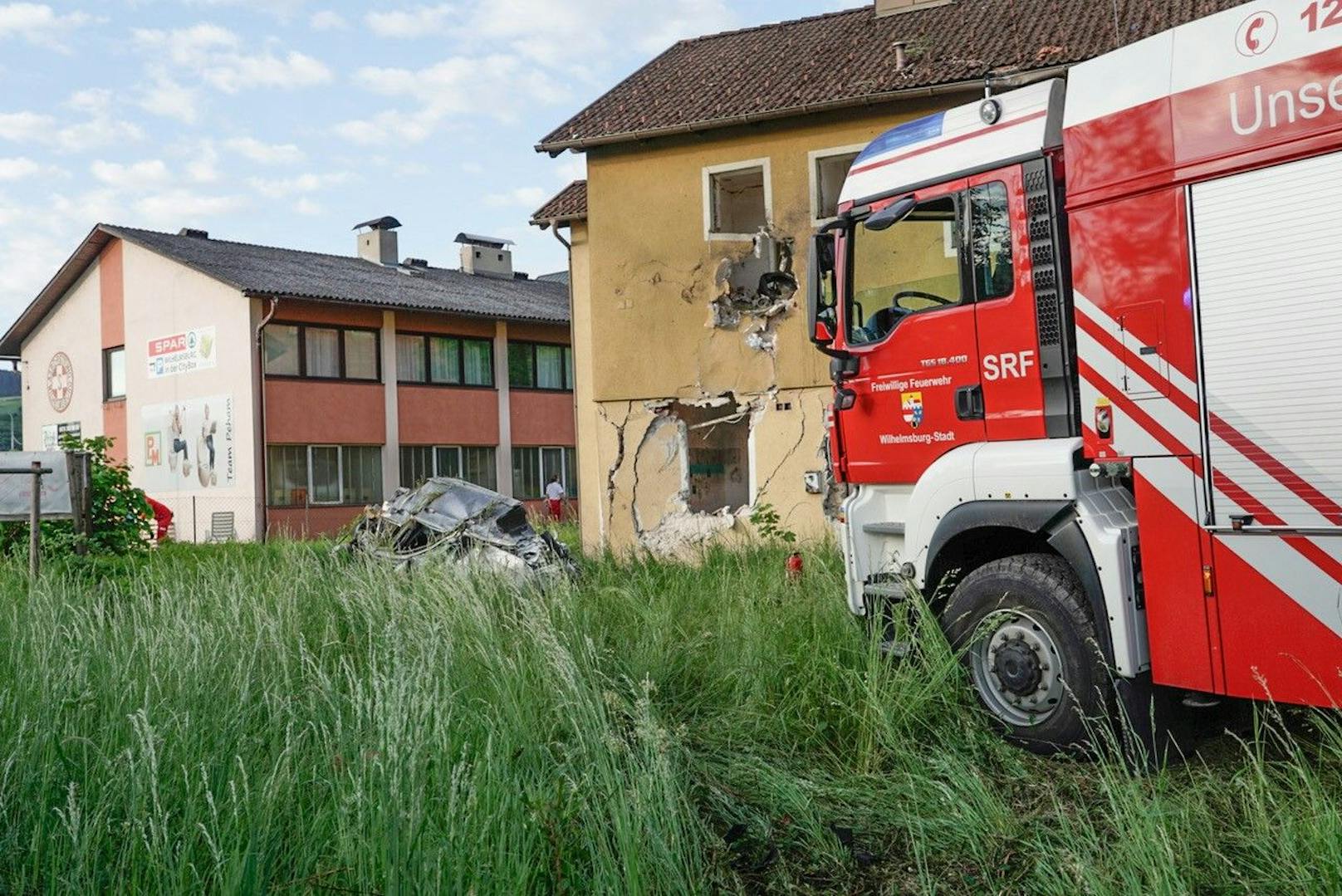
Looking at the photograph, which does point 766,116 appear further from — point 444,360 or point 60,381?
point 60,381

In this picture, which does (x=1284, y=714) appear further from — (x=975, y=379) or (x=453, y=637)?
(x=453, y=637)

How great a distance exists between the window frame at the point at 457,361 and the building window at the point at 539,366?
530mm

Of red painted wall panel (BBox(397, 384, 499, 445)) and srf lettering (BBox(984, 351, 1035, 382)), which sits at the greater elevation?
red painted wall panel (BBox(397, 384, 499, 445))

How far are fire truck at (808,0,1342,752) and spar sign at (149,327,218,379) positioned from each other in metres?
23.9

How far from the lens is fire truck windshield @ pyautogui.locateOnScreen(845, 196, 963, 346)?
6.46 meters

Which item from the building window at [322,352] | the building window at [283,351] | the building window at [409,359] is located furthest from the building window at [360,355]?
the building window at [283,351]

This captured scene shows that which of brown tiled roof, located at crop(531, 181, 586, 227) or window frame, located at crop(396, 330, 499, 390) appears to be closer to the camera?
brown tiled roof, located at crop(531, 181, 586, 227)

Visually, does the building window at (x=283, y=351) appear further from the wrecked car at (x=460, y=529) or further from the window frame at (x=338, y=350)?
the wrecked car at (x=460, y=529)

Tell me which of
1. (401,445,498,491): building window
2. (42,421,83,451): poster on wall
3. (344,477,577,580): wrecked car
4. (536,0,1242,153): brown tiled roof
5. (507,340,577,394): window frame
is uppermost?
(536,0,1242,153): brown tiled roof

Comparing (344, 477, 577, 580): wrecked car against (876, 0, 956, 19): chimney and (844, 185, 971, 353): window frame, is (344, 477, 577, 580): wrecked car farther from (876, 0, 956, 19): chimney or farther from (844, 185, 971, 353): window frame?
(876, 0, 956, 19): chimney

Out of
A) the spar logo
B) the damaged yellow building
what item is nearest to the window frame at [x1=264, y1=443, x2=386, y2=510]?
the damaged yellow building

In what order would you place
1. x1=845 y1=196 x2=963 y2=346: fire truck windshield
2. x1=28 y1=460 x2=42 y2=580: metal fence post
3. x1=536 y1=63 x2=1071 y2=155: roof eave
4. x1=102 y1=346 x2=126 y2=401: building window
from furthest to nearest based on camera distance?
1. x1=102 y1=346 x2=126 y2=401: building window
2. x1=536 y1=63 x2=1071 y2=155: roof eave
3. x1=28 y1=460 x2=42 y2=580: metal fence post
4. x1=845 y1=196 x2=963 y2=346: fire truck windshield

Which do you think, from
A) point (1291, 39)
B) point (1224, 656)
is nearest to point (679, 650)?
point (1224, 656)

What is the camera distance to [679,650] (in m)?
6.87
